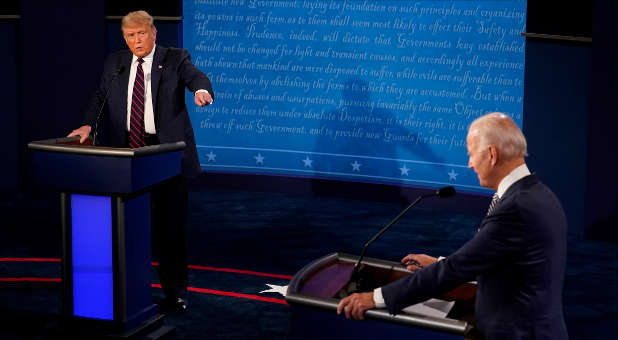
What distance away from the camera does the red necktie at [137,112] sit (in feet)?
14.5

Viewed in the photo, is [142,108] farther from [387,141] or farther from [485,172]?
[387,141]

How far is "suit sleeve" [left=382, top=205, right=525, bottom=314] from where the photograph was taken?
2.44 metres

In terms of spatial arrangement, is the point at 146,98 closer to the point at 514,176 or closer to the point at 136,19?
the point at 136,19

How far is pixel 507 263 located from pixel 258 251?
379cm

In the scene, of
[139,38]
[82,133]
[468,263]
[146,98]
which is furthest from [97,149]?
[468,263]

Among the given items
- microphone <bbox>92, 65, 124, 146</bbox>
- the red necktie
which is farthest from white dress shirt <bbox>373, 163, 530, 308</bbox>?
the red necktie

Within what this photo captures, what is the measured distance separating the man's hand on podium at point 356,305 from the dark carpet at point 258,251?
195 cm

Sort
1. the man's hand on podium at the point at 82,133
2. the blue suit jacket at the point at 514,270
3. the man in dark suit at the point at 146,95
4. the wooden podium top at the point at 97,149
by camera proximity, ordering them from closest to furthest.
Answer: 1. the blue suit jacket at the point at 514,270
2. the wooden podium top at the point at 97,149
3. the man's hand on podium at the point at 82,133
4. the man in dark suit at the point at 146,95

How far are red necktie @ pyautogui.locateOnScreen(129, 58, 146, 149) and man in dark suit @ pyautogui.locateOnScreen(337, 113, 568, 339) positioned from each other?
2.24 m

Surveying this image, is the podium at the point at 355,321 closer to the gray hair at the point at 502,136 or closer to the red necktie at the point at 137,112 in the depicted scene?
the gray hair at the point at 502,136

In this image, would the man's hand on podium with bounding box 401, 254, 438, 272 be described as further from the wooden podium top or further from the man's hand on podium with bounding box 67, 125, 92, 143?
the man's hand on podium with bounding box 67, 125, 92, 143

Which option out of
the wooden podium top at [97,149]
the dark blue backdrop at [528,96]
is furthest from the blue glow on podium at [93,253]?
the dark blue backdrop at [528,96]

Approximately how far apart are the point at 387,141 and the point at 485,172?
5304 millimetres

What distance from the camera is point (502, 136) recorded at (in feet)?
8.08
